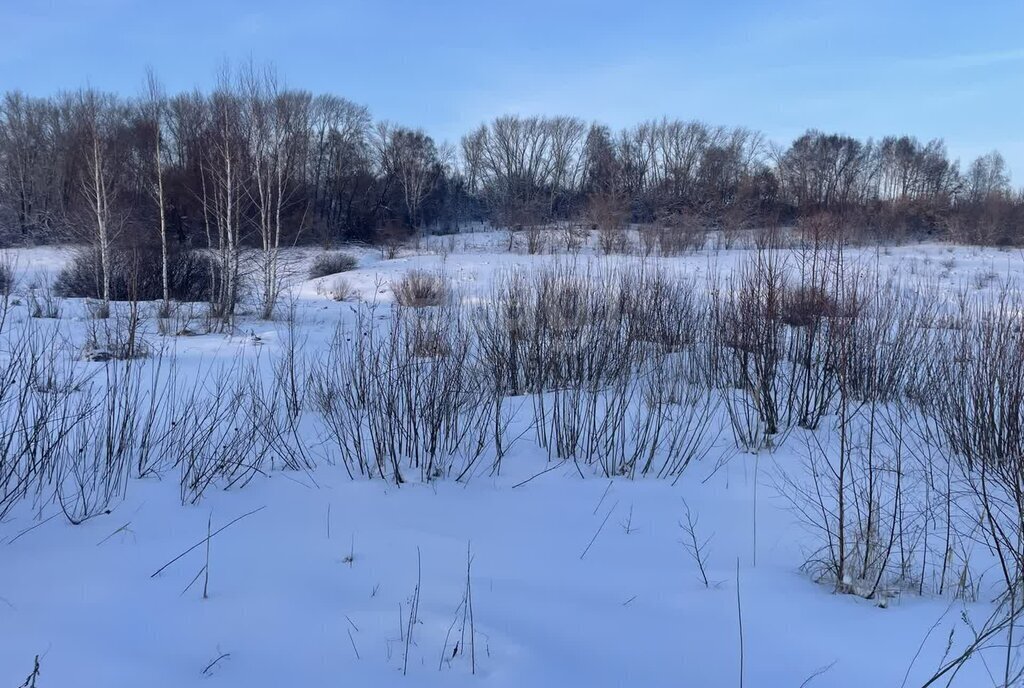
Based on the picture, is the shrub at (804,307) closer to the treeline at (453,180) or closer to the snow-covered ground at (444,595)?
the snow-covered ground at (444,595)

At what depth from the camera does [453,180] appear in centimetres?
4647

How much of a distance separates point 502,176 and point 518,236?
14.2 metres

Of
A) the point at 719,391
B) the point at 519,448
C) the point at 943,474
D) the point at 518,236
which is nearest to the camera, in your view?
the point at 943,474

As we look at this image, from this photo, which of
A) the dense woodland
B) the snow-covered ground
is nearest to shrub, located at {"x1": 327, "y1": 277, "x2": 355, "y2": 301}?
the dense woodland

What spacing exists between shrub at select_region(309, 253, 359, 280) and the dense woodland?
2.54 m

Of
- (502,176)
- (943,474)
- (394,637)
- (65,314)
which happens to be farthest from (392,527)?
(502,176)

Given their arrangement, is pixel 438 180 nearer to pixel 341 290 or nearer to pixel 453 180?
pixel 453 180

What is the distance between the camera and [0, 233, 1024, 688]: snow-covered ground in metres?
2.50

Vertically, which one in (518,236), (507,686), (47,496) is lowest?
(507,686)

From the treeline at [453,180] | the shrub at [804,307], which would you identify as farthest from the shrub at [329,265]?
the shrub at [804,307]

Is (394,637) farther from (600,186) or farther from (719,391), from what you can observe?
(600,186)

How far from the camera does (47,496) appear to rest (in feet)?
12.3

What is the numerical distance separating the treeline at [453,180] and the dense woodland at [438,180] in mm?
103

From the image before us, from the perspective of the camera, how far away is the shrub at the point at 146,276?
16922 millimetres
